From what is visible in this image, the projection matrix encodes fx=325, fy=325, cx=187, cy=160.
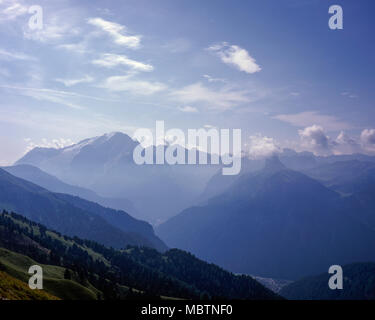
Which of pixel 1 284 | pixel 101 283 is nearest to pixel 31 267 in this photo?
pixel 101 283

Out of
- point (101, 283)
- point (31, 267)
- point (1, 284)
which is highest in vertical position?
point (1, 284)
